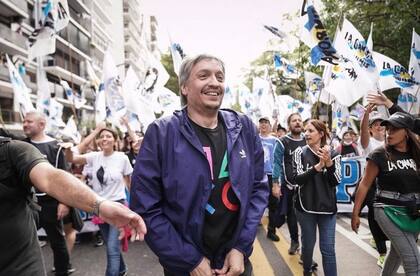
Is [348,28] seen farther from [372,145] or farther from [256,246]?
[256,246]

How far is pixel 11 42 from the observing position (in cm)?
2656

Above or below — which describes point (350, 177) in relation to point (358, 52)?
below

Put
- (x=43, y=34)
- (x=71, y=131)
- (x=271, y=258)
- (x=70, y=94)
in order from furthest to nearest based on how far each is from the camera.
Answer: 1. (x=70, y=94)
2. (x=71, y=131)
3. (x=43, y=34)
4. (x=271, y=258)

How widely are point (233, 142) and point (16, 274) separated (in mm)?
1359

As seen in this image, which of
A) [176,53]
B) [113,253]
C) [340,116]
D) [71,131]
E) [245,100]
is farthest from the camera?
[245,100]

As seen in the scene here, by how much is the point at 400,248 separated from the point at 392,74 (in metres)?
5.23

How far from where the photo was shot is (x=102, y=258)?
4961mm

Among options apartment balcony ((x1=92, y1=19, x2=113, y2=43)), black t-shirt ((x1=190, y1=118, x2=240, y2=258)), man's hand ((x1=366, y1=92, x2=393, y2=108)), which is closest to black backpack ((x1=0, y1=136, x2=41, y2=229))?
black t-shirt ((x1=190, y1=118, x2=240, y2=258))

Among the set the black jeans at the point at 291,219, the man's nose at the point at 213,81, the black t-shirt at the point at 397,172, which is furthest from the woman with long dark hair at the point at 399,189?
the man's nose at the point at 213,81

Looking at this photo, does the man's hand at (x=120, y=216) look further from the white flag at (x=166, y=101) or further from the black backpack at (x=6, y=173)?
the white flag at (x=166, y=101)

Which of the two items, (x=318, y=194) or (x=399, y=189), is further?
(x=318, y=194)

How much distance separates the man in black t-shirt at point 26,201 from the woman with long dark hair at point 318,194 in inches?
96.0

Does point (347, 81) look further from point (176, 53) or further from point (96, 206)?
point (96, 206)

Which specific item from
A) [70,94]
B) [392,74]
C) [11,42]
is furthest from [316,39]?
[11,42]
